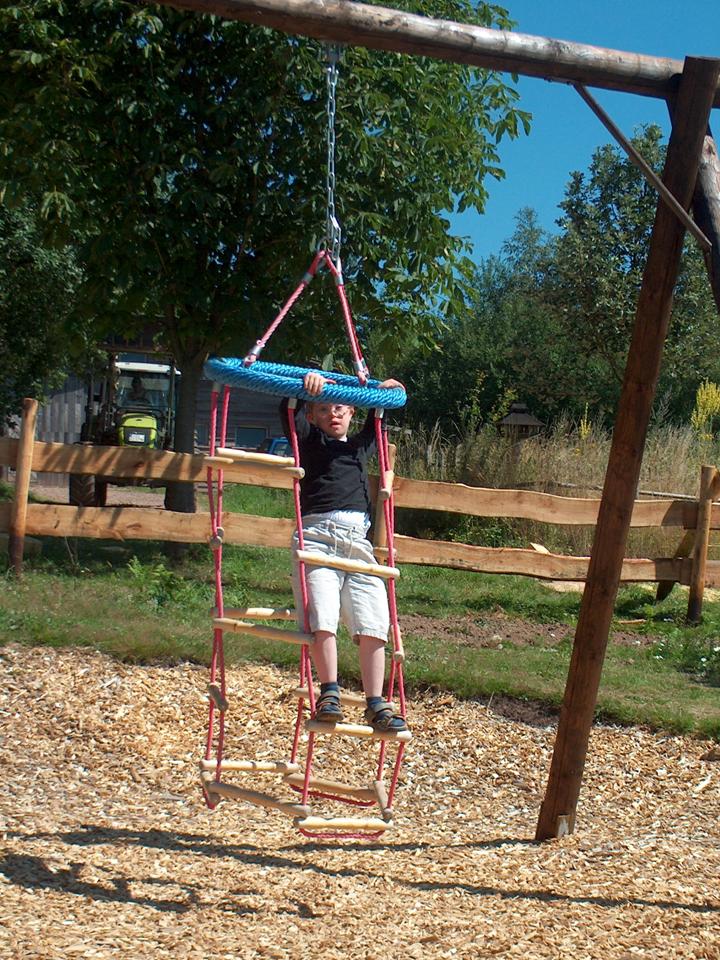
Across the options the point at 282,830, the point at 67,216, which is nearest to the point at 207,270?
the point at 67,216

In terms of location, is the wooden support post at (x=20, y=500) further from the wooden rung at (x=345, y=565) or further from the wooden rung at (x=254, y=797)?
the wooden rung at (x=345, y=565)

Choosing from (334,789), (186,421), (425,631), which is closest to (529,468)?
(186,421)

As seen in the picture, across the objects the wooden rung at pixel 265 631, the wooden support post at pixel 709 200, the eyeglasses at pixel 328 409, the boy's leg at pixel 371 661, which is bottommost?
the boy's leg at pixel 371 661

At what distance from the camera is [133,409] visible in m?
21.1

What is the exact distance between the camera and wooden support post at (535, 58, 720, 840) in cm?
438

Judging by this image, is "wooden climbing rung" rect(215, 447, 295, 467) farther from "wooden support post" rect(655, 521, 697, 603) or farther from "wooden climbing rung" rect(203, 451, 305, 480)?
"wooden support post" rect(655, 521, 697, 603)

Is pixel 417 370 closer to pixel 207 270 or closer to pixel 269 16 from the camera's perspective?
pixel 207 270

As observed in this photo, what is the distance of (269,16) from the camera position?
4.05m

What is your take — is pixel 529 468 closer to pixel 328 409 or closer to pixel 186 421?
pixel 186 421

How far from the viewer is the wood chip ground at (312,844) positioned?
12.5 ft

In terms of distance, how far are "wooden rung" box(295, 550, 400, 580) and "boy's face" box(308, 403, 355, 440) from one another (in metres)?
0.73

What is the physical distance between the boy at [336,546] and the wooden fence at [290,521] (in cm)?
347

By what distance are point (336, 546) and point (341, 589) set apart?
21 cm

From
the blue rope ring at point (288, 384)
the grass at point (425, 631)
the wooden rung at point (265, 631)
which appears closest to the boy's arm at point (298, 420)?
the blue rope ring at point (288, 384)
